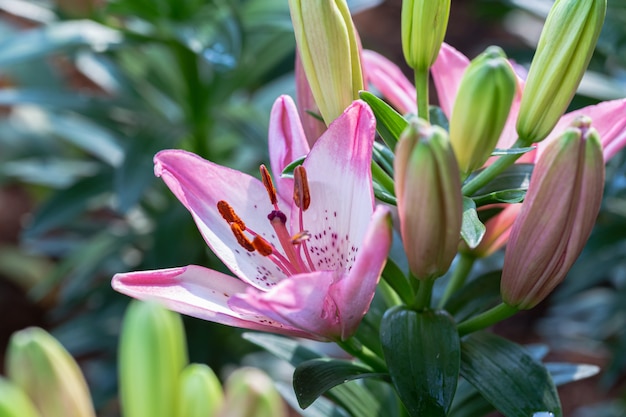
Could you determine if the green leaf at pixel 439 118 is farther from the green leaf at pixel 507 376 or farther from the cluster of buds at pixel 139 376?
the cluster of buds at pixel 139 376

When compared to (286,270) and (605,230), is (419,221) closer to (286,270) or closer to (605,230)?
(286,270)

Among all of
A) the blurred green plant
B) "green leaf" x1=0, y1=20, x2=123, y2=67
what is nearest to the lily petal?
the blurred green plant

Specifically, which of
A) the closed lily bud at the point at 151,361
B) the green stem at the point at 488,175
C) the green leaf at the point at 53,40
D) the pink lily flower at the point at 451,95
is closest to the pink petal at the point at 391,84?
the pink lily flower at the point at 451,95

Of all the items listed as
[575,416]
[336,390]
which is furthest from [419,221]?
[575,416]

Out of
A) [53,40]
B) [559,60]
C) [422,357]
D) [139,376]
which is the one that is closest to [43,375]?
[139,376]

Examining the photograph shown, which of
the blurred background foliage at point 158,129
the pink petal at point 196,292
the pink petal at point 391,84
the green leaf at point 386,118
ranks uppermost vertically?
the green leaf at point 386,118

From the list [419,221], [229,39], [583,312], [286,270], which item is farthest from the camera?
[583,312]
